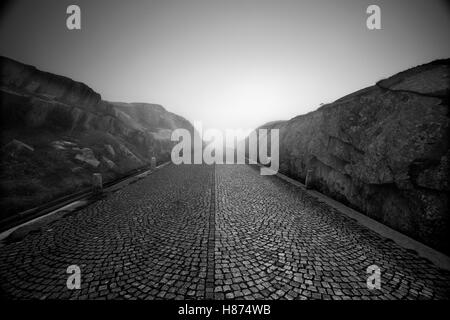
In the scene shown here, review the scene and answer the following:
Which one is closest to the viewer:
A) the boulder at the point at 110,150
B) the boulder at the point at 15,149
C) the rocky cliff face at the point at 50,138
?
the rocky cliff face at the point at 50,138

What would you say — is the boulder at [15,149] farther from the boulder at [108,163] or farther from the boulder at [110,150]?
the boulder at [110,150]

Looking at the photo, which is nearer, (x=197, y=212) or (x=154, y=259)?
(x=154, y=259)

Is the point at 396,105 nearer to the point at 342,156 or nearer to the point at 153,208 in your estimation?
the point at 342,156

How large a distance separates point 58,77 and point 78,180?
14.7 meters

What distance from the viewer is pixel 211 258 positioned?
11.5 ft

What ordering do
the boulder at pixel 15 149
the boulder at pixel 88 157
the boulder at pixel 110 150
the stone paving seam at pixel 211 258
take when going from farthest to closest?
the boulder at pixel 110 150 < the boulder at pixel 88 157 < the boulder at pixel 15 149 < the stone paving seam at pixel 211 258

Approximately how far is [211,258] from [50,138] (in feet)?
50.2

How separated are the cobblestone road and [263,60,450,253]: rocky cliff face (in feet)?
3.54

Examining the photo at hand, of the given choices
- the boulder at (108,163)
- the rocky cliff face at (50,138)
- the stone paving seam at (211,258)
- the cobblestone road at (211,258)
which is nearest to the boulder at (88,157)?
the rocky cliff face at (50,138)

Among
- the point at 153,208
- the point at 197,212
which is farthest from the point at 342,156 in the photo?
the point at 153,208

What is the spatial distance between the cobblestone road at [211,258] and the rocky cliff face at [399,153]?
108 cm

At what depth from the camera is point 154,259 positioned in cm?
342

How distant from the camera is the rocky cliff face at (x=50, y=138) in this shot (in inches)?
290
